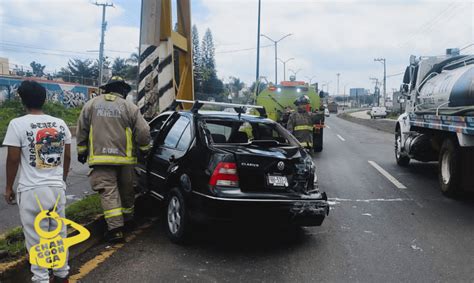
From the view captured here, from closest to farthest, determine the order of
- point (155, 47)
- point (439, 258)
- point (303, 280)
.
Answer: point (303, 280)
point (439, 258)
point (155, 47)

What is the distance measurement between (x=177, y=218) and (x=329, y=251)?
1.72 meters

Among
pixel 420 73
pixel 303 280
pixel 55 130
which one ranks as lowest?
pixel 303 280

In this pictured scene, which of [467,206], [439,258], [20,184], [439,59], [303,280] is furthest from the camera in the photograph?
[439,59]

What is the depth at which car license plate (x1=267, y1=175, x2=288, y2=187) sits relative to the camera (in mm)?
4891

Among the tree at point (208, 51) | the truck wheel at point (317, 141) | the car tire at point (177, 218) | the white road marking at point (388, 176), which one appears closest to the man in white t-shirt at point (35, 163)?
the car tire at point (177, 218)

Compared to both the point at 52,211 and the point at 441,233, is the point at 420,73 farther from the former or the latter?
the point at 52,211

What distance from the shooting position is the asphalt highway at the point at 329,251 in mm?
4355

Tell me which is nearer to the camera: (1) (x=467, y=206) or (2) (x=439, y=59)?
(1) (x=467, y=206)

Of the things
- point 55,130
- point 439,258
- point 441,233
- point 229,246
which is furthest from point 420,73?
point 55,130

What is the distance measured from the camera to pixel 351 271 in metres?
4.49

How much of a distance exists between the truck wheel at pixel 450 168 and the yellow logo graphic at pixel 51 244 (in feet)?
20.9

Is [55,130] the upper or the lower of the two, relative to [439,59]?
lower

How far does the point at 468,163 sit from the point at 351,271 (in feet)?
13.2

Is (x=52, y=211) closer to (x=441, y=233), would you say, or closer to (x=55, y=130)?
(x=55, y=130)
